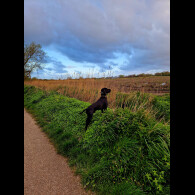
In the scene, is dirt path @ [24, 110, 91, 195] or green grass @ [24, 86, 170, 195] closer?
green grass @ [24, 86, 170, 195]

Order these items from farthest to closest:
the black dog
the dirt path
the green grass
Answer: the black dog < the dirt path < the green grass

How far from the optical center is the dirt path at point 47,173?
214 cm

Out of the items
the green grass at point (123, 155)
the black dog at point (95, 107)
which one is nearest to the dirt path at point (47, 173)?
the green grass at point (123, 155)

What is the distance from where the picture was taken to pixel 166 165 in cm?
205

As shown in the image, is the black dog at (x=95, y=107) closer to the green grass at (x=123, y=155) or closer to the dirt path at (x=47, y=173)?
the green grass at (x=123, y=155)

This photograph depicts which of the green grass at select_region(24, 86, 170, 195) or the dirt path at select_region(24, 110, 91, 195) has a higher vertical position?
the green grass at select_region(24, 86, 170, 195)

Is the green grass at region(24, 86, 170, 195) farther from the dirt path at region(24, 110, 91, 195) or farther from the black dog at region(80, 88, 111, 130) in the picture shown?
the black dog at region(80, 88, 111, 130)

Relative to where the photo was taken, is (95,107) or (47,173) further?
(95,107)

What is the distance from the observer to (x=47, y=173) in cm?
→ 251

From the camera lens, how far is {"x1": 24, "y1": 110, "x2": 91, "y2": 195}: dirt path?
7.03 ft

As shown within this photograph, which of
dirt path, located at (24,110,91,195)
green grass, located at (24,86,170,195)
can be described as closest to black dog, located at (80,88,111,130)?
green grass, located at (24,86,170,195)

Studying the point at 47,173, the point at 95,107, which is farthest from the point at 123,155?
the point at 47,173

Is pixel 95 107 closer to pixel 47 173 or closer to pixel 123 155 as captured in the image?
pixel 123 155
